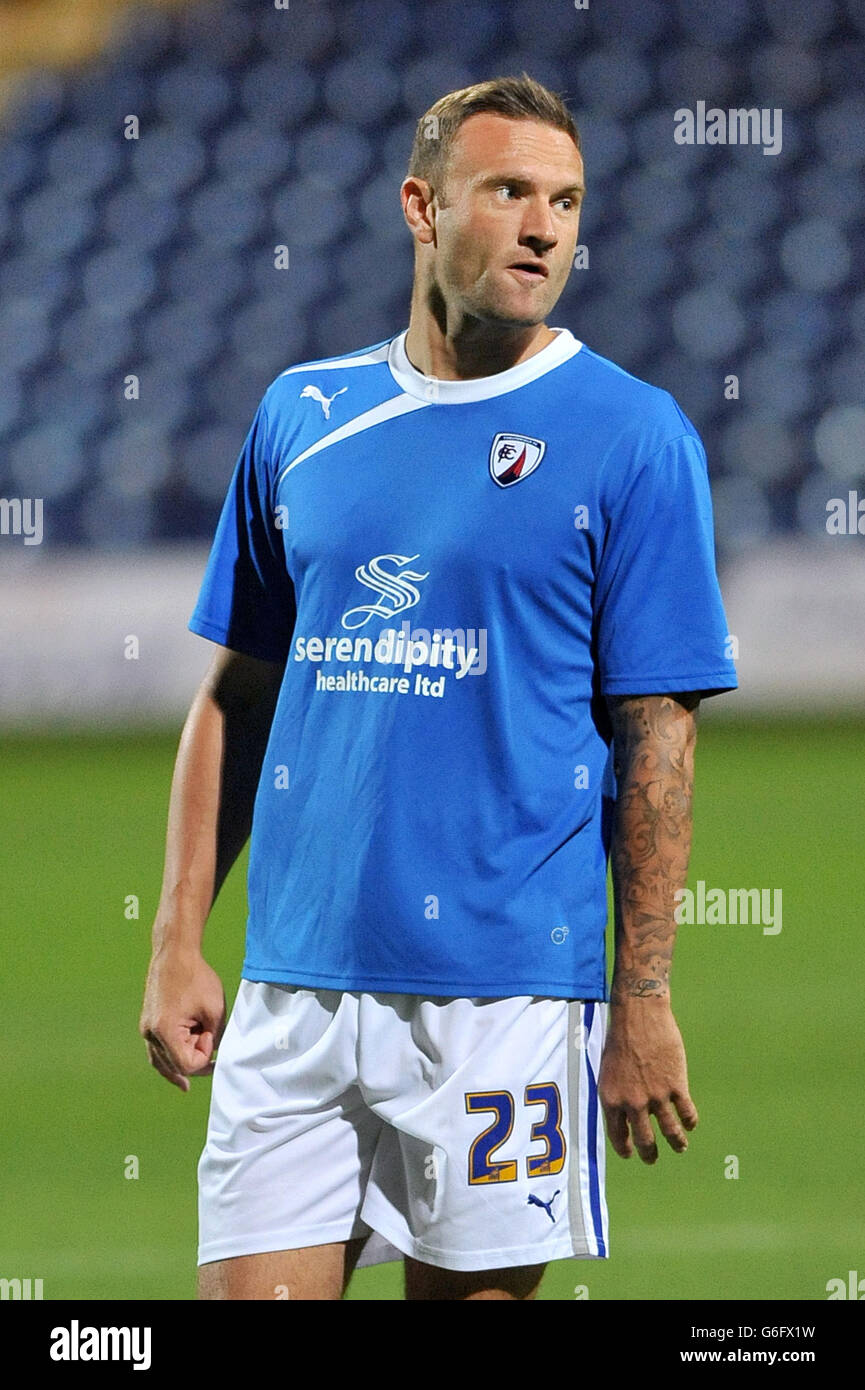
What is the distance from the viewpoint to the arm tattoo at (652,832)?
1.91 metres

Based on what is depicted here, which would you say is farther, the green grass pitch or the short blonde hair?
the green grass pitch

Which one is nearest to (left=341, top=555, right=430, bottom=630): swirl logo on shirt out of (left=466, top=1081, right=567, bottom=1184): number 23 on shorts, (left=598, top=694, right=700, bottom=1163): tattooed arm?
(left=598, top=694, right=700, bottom=1163): tattooed arm

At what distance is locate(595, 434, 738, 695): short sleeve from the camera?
190cm

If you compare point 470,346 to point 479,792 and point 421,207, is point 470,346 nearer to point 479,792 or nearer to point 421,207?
point 421,207

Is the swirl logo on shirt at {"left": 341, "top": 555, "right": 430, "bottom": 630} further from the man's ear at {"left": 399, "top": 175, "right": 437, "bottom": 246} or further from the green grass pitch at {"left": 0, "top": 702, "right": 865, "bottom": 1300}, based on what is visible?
the green grass pitch at {"left": 0, "top": 702, "right": 865, "bottom": 1300}

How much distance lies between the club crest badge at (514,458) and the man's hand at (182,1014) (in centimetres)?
63

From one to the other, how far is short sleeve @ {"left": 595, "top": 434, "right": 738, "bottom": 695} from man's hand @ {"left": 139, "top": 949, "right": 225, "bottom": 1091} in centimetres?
57

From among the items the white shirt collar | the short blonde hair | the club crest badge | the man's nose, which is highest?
the short blonde hair

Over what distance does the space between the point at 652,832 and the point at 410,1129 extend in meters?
0.39

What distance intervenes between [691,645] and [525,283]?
405 mm

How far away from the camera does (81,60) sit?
13.2 metres

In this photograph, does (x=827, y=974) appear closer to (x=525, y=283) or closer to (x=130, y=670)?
(x=525, y=283)

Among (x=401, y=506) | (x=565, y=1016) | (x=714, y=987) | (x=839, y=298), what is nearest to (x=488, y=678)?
(x=401, y=506)

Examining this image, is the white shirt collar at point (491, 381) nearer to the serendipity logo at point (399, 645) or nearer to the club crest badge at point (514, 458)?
the club crest badge at point (514, 458)
